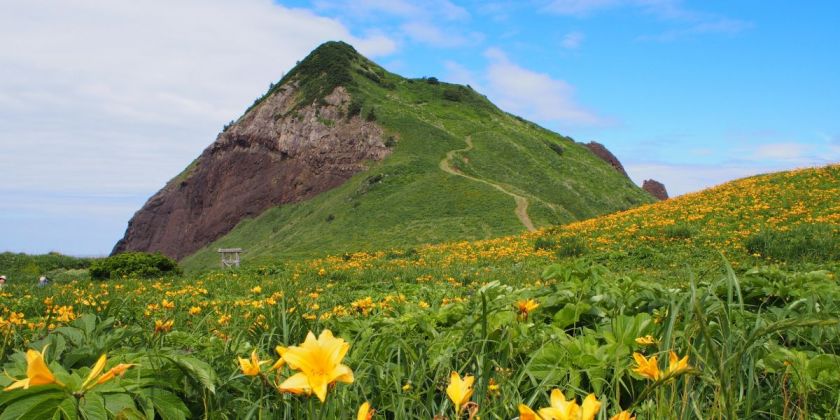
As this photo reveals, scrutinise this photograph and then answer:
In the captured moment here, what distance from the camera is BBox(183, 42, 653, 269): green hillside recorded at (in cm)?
3384

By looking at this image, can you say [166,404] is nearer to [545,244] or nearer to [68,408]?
[68,408]

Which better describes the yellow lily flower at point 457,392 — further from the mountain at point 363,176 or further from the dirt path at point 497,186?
Answer: the dirt path at point 497,186

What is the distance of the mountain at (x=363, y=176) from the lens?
1395 inches

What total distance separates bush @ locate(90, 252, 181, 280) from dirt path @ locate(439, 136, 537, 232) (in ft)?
63.4

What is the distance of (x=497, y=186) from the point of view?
132 feet

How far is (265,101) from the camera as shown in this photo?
59781 millimetres

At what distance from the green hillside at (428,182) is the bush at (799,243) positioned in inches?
651

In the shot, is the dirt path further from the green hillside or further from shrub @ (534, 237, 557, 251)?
shrub @ (534, 237, 557, 251)

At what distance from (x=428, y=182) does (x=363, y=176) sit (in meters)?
7.80

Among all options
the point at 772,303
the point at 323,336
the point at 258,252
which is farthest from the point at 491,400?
the point at 258,252

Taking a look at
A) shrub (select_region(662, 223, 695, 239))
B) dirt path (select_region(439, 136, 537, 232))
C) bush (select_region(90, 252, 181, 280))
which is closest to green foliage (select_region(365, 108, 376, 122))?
dirt path (select_region(439, 136, 537, 232))

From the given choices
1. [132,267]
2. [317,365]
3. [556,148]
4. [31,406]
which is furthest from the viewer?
[556,148]

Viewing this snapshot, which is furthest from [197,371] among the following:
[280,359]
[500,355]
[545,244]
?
[545,244]

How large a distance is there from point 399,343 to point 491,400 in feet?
2.20
